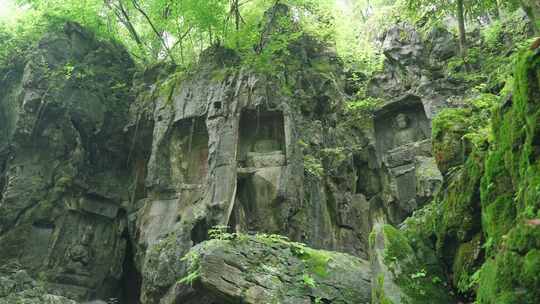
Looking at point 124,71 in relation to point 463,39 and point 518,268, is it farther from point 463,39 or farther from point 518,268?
point 518,268

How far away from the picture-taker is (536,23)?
24.2ft

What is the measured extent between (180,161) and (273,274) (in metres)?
9.72

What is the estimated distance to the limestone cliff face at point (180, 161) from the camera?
582 inches

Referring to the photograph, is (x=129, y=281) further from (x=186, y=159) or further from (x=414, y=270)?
(x=414, y=270)

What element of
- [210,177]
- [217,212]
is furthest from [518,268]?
[210,177]

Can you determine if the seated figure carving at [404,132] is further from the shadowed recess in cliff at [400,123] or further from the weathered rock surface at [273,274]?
the weathered rock surface at [273,274]

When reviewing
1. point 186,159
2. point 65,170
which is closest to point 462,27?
point 186,159

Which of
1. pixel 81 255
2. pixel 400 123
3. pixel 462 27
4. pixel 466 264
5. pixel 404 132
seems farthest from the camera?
pixel 404 132

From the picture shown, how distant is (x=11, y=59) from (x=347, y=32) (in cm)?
1543

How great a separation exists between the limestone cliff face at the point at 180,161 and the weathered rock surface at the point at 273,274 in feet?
16.0

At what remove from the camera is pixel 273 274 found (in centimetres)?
809

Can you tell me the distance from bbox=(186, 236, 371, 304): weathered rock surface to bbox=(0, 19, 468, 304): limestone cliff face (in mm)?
4869

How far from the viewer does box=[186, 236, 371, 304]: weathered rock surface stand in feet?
25.3

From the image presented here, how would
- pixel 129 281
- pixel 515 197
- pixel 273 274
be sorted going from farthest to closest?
pixel 129 281
pixel 273 274
pixel 515 197
